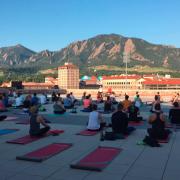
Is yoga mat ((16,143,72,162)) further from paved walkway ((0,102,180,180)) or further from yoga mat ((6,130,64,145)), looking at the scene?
yoga mat ((6,130,64,145))

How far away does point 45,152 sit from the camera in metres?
8.81

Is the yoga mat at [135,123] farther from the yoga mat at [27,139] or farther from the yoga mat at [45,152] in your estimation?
the yoga mat at [45,152]

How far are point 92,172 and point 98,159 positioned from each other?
975 mm

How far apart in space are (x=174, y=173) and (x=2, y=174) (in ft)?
11.4

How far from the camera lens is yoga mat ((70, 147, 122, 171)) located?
7291 millimetres

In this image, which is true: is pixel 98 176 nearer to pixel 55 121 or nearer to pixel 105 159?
pixel 105 159

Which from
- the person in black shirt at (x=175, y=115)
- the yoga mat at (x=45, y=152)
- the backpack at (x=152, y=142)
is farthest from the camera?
the person in black shirt at (x=175, y=115)

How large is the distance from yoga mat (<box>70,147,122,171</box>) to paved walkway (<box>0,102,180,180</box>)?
0.12m

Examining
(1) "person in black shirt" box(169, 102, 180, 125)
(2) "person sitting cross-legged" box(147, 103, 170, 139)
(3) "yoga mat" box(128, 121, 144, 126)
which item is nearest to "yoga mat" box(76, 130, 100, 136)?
(2) "person sitting cross-legged" box(147, 103, 170, 139)

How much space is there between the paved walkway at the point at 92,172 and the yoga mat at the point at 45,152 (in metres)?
0.13

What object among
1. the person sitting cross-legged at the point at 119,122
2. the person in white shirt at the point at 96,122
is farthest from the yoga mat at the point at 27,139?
the person sitting cross-legged at the point at 119,122

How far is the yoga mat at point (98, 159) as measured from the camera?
729cm

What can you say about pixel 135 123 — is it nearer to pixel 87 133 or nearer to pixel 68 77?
pixel 87 133

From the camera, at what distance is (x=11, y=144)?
1003 centimetres
